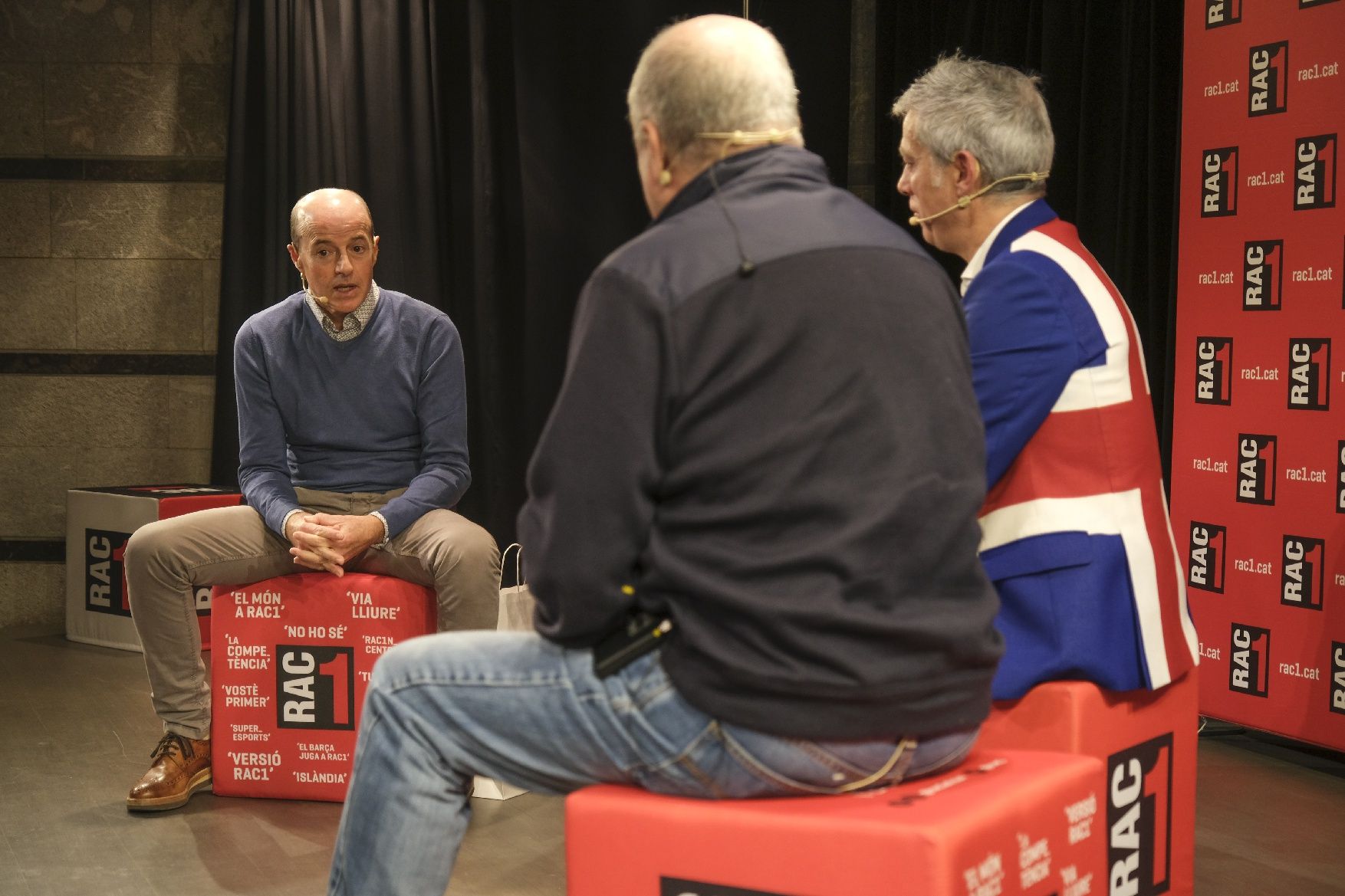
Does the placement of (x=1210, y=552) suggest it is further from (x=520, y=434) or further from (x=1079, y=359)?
(x=520, y=434)

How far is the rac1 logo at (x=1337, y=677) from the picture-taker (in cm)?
312

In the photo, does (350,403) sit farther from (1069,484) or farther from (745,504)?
(745,504)

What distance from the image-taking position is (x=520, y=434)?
491 centimetres

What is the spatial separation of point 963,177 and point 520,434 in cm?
300

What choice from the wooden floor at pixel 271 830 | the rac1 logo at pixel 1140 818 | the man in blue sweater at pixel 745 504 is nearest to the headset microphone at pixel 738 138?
the man in blue sweater at pixel 745 504

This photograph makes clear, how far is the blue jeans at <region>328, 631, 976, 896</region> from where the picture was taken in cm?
137

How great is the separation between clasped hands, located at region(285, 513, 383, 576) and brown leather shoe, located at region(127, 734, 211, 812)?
1.58 ft

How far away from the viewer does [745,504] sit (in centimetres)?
129

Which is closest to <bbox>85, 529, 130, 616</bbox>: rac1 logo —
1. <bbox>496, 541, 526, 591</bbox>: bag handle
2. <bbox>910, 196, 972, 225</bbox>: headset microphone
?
<bbox>496, 541, 526, 591</bbox>: bag handle

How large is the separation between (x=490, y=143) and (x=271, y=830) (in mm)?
2775

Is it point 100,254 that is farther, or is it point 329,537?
point 100,254

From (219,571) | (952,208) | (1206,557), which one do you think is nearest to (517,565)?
(219,571)

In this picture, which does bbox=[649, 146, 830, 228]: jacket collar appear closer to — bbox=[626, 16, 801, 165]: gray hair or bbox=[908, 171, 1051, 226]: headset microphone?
bbox=[626, 16, 801, 165]: gray hair

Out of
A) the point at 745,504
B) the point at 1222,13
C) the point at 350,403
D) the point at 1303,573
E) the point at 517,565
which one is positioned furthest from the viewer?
the point at 517,565
